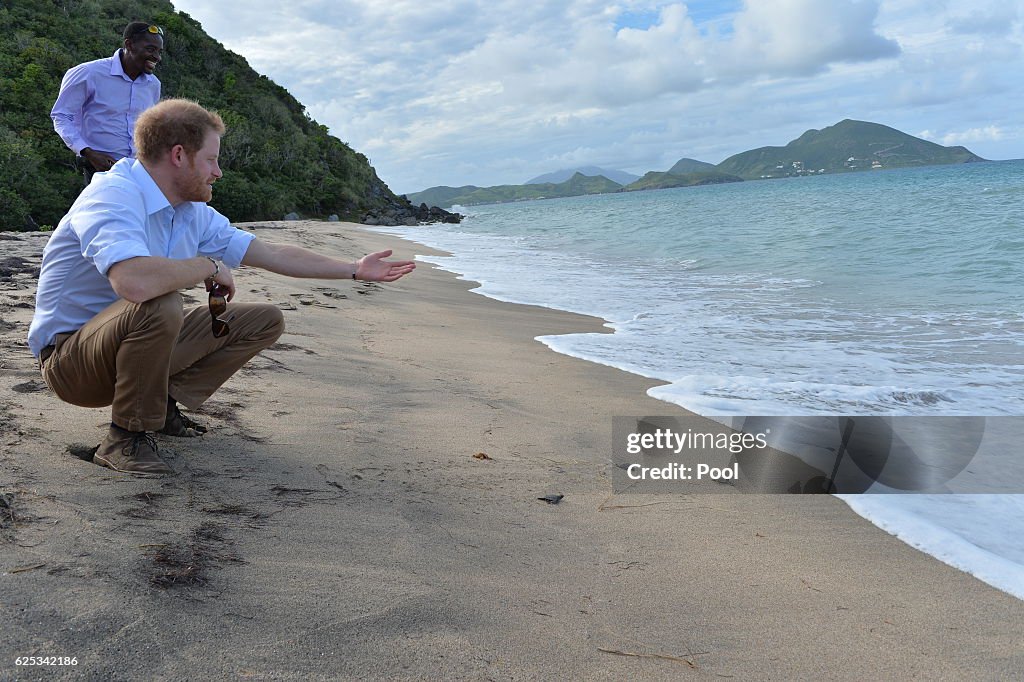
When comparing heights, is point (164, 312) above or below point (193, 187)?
below

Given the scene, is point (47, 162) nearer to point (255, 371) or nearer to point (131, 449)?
point (255, 371)

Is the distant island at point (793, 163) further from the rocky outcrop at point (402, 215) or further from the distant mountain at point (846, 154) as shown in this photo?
the rocky outcrop at point (402, 215)

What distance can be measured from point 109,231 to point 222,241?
70 centimetres

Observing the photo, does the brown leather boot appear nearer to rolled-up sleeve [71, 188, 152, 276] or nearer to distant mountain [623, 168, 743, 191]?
rolled-up sleeve [71, 188, 152, 276]

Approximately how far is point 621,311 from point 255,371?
5.51 meters

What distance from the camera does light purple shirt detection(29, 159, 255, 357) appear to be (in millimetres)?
2355

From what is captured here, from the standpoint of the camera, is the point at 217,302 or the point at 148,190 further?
the point at 217,302

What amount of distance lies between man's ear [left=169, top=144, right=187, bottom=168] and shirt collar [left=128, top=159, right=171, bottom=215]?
101 mm

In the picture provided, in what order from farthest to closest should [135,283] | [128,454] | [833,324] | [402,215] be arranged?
[402,215]
[833,324]
[128,454]
[135,283]

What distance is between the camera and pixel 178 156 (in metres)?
2.57

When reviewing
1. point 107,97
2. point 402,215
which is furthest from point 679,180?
point 107,97

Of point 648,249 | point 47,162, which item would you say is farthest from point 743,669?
point 47,162

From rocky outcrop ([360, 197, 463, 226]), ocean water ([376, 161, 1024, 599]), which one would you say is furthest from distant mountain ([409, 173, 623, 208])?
ocean water ([376, 161, 1024, 599])

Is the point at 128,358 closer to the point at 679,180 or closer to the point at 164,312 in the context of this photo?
the point at 164,312
